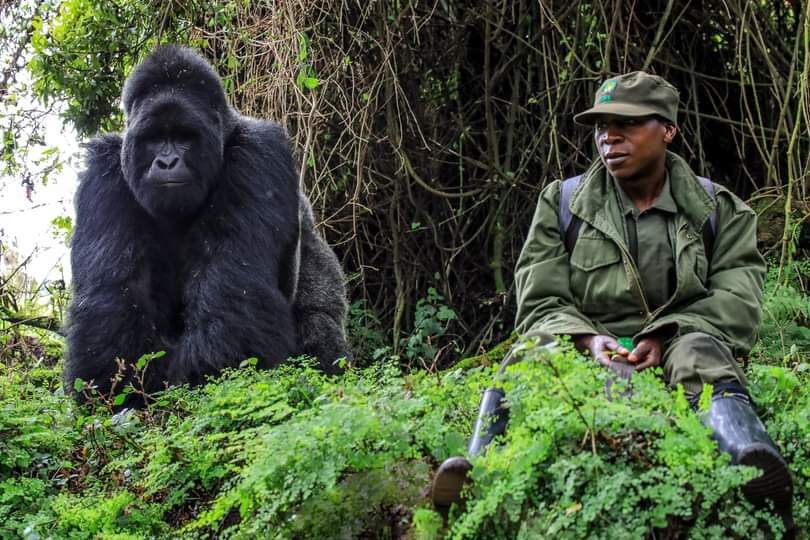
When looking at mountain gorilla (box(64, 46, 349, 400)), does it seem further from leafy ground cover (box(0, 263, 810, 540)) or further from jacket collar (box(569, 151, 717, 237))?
jacket collar (box(569, 151, 717, 237))

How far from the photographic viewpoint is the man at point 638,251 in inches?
118

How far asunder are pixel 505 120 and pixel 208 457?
352 cm

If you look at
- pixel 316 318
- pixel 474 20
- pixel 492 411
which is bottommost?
pixel 316 318

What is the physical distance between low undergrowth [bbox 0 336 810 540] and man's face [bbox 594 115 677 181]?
665 millimetres

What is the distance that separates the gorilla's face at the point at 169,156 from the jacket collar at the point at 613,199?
1.87m

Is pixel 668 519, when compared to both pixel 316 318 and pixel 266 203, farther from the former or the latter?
pixel 316 318

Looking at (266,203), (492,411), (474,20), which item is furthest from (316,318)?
(492,411)

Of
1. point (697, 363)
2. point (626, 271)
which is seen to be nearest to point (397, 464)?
point (697, 363)

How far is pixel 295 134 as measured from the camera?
611cm

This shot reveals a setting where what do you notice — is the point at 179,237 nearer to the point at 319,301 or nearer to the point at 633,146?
the point at 319,301

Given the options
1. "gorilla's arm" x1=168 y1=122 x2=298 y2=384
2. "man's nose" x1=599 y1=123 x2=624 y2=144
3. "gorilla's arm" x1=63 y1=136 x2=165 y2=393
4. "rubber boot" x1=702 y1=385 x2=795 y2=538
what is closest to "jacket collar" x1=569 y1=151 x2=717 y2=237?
"man's nose" x1=599 y1=123 x2=624 y2=144

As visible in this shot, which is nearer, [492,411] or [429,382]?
[492,411]

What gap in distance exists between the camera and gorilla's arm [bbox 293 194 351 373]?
525 cm

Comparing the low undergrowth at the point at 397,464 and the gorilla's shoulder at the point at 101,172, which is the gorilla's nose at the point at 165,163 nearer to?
the gorilla's shoulder at the point at 101,172
